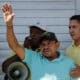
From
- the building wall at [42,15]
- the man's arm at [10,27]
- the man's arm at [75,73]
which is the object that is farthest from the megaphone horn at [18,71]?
the building wall at [42,15]

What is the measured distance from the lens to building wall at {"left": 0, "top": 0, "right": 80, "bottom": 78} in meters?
7.52

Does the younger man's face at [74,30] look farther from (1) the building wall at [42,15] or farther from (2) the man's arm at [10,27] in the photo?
(1) the building wall at [42,15]

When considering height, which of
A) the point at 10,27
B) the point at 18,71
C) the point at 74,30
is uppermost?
the point at 10,27

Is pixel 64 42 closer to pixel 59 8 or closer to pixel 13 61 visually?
pixel 59 8

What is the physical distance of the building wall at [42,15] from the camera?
752cm

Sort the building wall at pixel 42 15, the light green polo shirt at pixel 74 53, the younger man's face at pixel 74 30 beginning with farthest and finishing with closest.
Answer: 1. the building wall at pixel 42 15
2. the younger man's face at pixel 74 30
3. the light green polo shirt at pixel 74 53

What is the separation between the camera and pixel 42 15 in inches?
297

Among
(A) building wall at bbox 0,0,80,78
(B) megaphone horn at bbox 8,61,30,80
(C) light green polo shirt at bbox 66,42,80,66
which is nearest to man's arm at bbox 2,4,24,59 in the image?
(B) megaphone horn at bbox 8,61,30,80

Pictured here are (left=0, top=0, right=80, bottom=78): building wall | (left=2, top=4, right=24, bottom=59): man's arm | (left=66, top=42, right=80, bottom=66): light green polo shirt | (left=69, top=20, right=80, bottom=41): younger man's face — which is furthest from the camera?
(left=0, top=0, right=80, bottom=78): building wall

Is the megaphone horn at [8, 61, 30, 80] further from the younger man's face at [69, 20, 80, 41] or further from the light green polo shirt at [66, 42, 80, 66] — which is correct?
the younger man's face at [69, 20, 80, 41]

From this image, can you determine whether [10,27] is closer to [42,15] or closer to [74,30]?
[74,30]

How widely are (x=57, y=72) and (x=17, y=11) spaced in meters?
3.65

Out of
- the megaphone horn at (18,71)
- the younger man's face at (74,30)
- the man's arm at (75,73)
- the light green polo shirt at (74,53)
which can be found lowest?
the megaphone horn at (18,71)

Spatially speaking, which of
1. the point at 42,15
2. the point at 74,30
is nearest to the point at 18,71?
the point at 74,30
